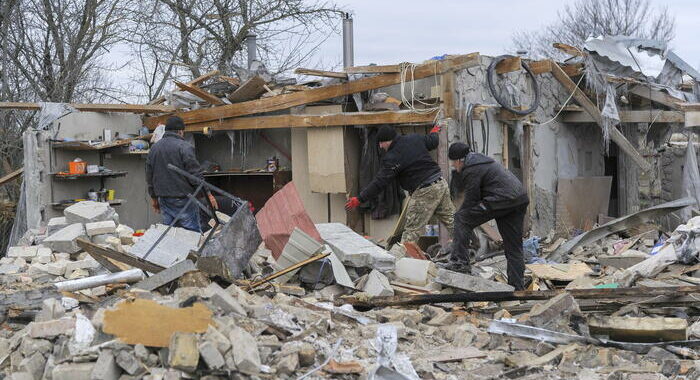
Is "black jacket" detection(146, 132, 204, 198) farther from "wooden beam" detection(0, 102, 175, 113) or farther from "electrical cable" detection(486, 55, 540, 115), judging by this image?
"electrical cable" detection(486, 55, 540, 115)

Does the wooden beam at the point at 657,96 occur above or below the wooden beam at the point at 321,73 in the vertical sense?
below

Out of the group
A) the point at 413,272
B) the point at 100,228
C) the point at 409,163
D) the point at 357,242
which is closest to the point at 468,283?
the point at 413,272

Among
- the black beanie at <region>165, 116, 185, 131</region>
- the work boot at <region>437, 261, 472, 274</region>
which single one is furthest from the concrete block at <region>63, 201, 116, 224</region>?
the work boot at <region>437, 261, 472, 274</region>

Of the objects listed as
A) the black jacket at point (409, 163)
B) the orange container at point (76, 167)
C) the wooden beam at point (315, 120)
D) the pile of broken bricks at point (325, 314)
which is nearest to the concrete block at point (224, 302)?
the pile of broken bricks at point (325, 314)

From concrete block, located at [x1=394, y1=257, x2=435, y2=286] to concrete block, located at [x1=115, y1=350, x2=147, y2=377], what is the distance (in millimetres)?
3819

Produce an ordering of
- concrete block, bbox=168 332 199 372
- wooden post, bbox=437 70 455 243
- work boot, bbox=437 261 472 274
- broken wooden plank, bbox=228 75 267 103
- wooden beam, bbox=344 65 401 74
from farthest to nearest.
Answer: broken wooden plank, bbox=228 75 267 103, wooden beam, bbox=344 65 401 74, wooden post, bbox=437 70 455 243, work boot, bbox=437 261 472 274, concrete block, bbox=168 332 199 372

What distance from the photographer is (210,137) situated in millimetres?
13844

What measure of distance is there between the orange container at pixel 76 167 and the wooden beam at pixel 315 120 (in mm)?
1701

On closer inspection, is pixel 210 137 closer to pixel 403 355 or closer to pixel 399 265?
pixel 399 265

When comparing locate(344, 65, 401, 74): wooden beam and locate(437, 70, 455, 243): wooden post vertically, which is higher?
locate(344, 65, 401, 74): wooden beam

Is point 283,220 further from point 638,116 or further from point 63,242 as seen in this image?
point 638,116

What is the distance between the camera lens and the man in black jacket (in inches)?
328

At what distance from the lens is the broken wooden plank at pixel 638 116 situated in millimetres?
13250

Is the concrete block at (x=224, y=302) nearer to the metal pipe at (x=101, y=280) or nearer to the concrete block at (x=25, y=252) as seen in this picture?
the metal pipe at (x=101, y=280)
